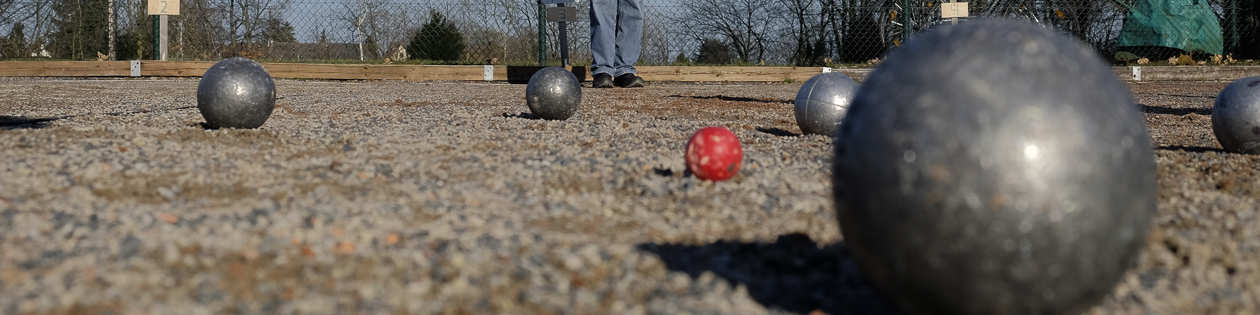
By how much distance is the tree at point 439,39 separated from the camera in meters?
16.7

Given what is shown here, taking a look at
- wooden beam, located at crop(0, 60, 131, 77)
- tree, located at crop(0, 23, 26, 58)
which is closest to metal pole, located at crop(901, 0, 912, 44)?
wooden beam, located at crop(0, 60, 131, 77)

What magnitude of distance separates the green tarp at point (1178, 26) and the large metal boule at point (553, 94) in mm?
14362

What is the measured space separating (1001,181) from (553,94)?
561 centimetres

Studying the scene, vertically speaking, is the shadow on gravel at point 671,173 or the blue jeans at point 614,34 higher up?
the blue jeans at point 614,34

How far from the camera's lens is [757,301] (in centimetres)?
232

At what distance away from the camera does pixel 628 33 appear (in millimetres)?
12750

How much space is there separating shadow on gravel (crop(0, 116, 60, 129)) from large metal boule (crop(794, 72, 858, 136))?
18.4ft

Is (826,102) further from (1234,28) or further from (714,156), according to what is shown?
(1234,28)

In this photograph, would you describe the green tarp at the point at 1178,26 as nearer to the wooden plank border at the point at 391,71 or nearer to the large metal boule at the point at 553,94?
the wooden plank border at the point at 391,71

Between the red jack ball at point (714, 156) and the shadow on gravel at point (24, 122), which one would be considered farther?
the shadow on gravel at point (24, 122)

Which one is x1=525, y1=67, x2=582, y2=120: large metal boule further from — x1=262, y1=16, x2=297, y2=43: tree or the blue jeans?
x1=262, y1=16, x2=297, y2=43: tree

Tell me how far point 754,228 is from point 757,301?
2.94 feet

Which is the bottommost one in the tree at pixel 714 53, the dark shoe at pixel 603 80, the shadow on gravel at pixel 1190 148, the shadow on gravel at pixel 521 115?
the shadow on gravel at pixel 1190 148

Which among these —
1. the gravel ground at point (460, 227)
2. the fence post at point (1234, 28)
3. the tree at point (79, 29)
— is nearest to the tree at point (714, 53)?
the fence post at point (1234, 28)
